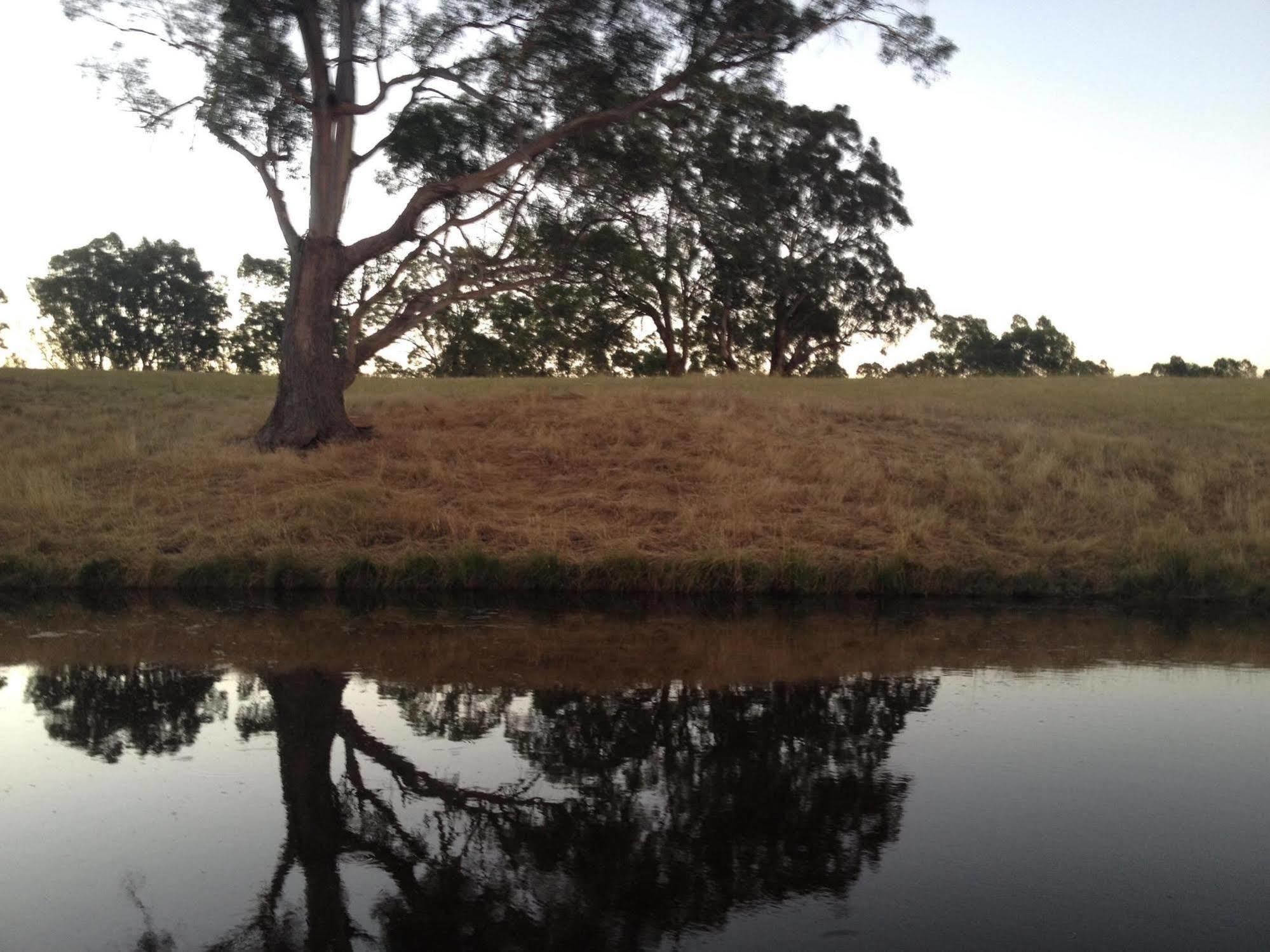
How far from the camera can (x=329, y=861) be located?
14.7 ft

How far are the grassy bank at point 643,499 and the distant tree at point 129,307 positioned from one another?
114 feet

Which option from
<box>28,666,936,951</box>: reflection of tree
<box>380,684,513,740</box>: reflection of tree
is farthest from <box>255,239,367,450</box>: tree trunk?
<box>380,684,513,740</box>: reflection of tree

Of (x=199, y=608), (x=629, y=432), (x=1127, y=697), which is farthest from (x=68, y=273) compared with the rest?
(x=1127, y=697)

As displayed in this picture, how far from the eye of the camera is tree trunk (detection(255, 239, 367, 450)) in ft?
53.7

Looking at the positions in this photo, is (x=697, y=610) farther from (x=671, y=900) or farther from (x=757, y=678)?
(x=671, y=900)

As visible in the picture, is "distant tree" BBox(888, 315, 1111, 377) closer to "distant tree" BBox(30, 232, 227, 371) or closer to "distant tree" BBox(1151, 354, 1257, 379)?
"distant tree" BBox(1151, 354, 1257, 379)

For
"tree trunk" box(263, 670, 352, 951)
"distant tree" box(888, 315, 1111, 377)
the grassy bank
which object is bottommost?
"tree trunk" box(263, 670, 352, 951)

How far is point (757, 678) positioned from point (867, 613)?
357cm

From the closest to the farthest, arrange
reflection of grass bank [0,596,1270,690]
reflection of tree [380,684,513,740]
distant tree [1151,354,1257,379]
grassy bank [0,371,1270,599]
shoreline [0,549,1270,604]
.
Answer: reflection of tree [380,684,513,740], reflection of grass bank [0,596,1270,690], shoreline [0,549,1270,604], grassy bank [0,371,1270,599], distant tree [1151,354,1257,379]

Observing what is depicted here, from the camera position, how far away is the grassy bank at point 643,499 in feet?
40.0

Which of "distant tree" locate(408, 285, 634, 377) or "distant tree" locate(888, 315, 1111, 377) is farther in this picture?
"distant tree" locate(888, 315, 1111, 377)

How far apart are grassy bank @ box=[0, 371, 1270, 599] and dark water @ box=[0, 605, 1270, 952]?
10.0 feet

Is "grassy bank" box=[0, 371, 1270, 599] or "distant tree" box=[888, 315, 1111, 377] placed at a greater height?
"distant tree" box=[888, 315, 1111, 377]

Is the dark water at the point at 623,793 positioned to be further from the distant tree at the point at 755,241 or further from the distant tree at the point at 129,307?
the distant tree at the point at 129,307
